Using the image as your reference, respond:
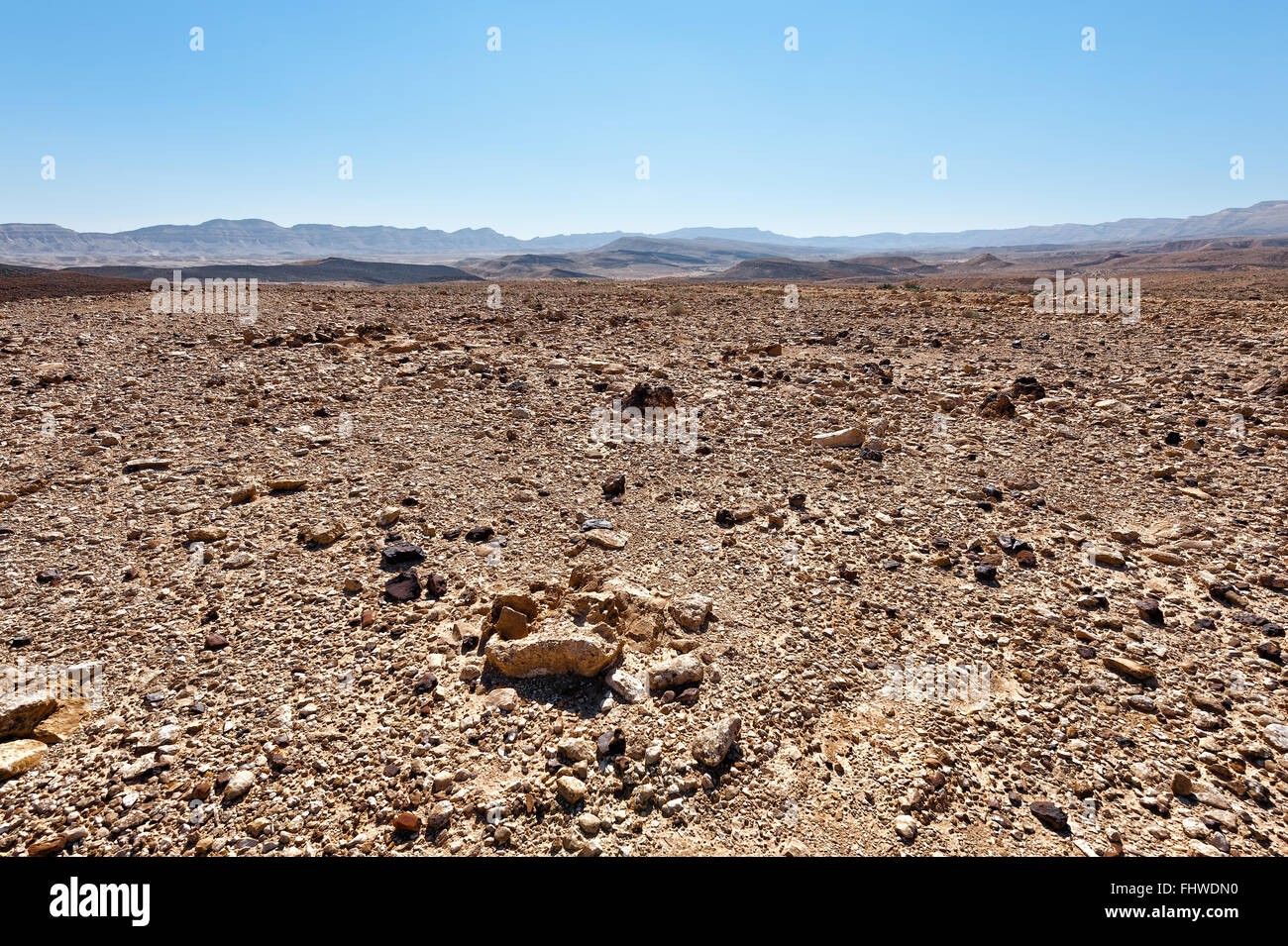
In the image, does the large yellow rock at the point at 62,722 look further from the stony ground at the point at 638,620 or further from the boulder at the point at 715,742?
the boulder at the point at 715,742

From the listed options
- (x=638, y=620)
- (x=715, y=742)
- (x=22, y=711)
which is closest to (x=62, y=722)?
(x=22, y=711)

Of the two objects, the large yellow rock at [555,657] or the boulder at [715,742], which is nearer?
the boulder at [715,742]

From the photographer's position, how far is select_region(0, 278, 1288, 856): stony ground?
8.59 feet

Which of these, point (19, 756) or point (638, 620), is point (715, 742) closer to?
point (638, 620)

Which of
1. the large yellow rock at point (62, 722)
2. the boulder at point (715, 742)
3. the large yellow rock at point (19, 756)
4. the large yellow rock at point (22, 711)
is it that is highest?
the large yellow rock at point (22, 711)

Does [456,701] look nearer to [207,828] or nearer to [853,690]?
[207,828]

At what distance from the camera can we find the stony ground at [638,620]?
262cm

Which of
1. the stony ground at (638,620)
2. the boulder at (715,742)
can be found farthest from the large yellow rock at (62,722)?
the boulder at (715,742)

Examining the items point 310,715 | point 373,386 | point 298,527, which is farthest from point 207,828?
point 373,386

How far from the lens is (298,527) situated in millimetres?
4789

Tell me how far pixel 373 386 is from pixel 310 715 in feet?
20.3

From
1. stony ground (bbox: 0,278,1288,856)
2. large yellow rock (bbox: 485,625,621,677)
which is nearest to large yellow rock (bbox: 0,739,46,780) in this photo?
stony ground (bbox: 0,278,1288,856)

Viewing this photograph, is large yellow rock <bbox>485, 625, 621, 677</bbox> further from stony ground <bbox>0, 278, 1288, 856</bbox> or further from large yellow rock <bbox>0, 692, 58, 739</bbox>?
large yellow rock <bbox>0, 692, 58, 739</bbox>

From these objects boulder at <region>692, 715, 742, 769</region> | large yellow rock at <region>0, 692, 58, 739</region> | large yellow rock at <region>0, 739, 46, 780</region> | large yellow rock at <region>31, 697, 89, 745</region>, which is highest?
large yellow rock at <region>0, 692, 58, 739</region>
